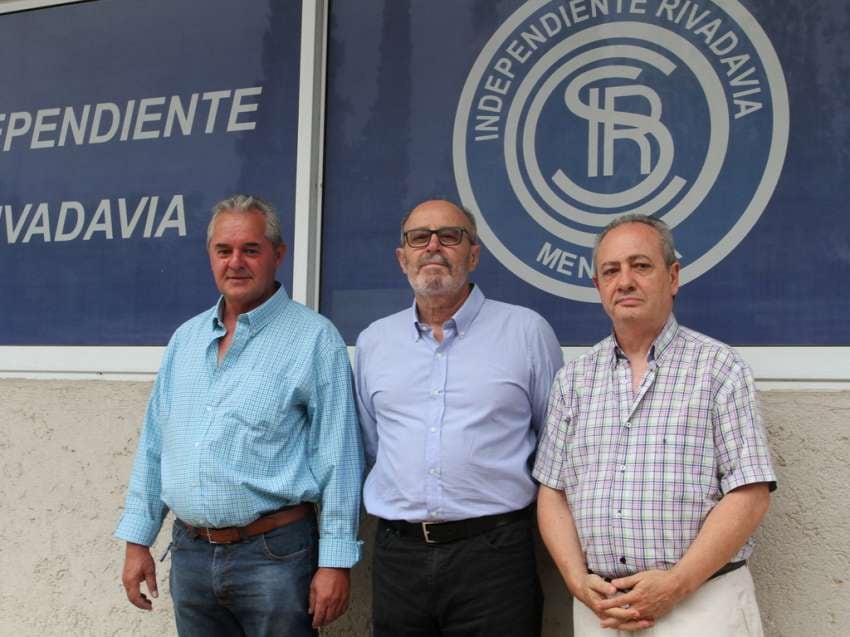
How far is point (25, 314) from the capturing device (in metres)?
4.09

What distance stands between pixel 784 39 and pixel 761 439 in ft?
4.77

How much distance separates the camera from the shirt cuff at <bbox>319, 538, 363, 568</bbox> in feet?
9.07

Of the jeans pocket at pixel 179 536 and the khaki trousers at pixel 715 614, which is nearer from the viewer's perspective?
the khaki trousers at pixel 715 614

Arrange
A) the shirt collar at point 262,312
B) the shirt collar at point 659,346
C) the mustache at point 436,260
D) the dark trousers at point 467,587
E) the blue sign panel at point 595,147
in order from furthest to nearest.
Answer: the blue sign panel at point 595,147
the shirt collar at point 262,312
the mustache at point 436,260
the dark trousers at point 467,587
the shirt collar at point 659,346

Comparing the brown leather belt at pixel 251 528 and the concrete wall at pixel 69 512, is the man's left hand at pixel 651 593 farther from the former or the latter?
the concrete wall at pixel 69 512

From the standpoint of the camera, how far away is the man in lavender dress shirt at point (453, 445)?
8.62 feet

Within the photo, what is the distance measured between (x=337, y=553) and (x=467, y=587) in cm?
40

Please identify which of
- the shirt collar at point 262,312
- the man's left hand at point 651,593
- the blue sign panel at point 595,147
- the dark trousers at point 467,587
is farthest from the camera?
the blue sign panel at point 595,147

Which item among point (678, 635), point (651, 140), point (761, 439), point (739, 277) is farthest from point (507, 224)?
point (678, 635)

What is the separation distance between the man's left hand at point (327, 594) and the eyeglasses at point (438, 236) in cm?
95

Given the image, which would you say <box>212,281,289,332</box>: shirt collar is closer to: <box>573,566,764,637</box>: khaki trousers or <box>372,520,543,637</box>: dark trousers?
<box>372,520,543,637</box>: dark trousers

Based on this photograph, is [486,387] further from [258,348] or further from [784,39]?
[784,39]

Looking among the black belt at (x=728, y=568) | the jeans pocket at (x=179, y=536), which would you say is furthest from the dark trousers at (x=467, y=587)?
the jeans pocket at (x=179, y=536)

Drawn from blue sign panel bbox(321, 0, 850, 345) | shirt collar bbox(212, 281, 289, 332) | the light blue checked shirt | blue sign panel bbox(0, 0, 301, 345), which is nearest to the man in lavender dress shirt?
the light blue checked shirt
